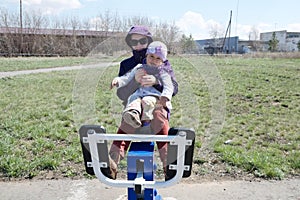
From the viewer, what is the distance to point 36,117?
5609mm

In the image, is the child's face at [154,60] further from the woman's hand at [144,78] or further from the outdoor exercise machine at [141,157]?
the outdoor exercise machine at [141,157]

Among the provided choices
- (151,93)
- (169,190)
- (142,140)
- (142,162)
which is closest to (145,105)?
(151,93)

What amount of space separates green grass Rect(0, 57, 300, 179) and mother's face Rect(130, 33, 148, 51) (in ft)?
0.59

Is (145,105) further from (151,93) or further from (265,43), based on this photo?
(265,43)

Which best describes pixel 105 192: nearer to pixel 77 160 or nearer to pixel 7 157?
pixel 77 160

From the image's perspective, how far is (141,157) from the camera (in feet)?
5.61

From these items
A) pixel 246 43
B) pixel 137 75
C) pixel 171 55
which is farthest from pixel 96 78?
pixel 246 43

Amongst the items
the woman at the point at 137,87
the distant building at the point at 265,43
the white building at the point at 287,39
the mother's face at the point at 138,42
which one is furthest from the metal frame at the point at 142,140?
the white building at the point at 287,39

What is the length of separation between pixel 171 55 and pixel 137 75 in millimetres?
215

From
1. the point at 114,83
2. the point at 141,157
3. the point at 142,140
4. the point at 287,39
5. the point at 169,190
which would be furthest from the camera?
the point at 287,39

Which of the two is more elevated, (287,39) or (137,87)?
(287,39)

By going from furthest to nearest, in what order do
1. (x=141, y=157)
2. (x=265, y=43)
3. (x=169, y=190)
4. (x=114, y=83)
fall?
(x=265, y=43) → (x=169, y=190) → (x=114, y=83) → (x=141, y=157)

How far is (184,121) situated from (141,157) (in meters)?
0.34

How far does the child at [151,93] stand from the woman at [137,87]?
0.10 ft
